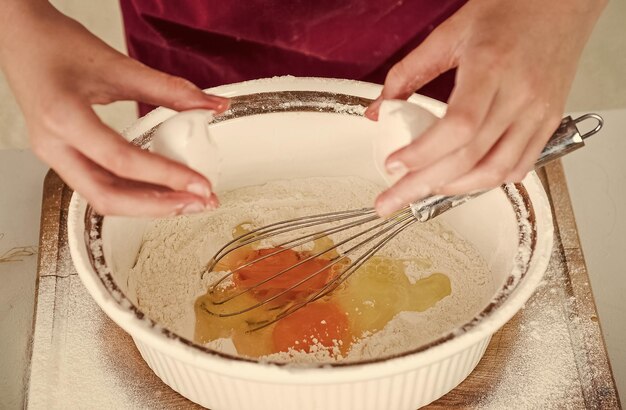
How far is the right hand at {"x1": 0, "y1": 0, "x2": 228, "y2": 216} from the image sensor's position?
569mm

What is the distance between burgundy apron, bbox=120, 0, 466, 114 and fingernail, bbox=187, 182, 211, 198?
36cm

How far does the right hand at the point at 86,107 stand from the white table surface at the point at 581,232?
351mm

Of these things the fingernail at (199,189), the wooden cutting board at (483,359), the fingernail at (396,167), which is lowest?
the wooden cutting board at (483,359)

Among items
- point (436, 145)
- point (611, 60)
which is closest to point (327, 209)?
Result: point (436, 145)

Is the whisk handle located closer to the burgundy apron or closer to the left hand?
the left hand

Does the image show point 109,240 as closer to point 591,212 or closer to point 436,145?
point 436,145

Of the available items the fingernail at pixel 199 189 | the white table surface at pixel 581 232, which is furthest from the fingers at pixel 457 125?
the white table surface at pixel 581 232

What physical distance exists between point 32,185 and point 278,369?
573mm

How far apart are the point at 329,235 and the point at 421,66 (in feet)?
0.90

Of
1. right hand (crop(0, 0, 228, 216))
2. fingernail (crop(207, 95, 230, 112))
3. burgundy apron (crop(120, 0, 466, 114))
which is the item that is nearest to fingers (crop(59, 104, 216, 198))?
right hand (crop(0, 0, 228, 216))

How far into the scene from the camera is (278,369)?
2.04 ft

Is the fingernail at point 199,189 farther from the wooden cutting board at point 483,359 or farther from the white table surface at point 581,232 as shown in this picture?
the white table surface at point 581,232

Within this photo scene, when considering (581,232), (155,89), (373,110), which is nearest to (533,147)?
(373,110)

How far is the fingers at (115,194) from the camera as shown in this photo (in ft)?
1.94
